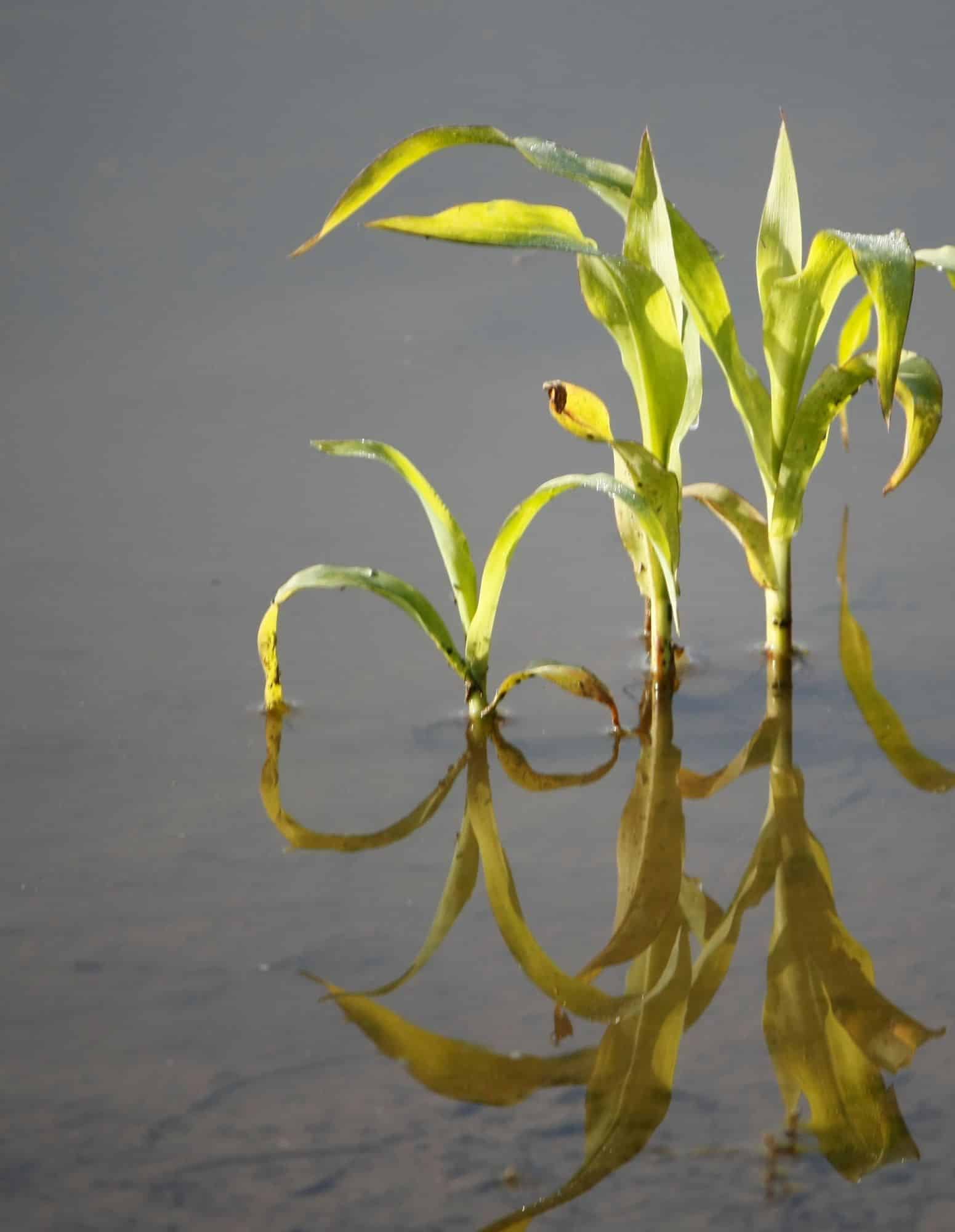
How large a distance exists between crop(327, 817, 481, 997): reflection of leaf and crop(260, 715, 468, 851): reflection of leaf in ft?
0.13

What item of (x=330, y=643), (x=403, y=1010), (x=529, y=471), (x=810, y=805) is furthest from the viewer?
(x=529, y=471)

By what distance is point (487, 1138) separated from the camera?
84cm

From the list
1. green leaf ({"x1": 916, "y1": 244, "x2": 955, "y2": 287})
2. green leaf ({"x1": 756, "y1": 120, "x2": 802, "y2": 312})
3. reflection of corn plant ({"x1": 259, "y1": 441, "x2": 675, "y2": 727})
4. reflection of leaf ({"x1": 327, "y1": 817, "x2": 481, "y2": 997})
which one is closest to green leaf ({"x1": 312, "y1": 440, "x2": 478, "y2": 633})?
reflection of corn plant ({"x1": 259, "y1": 441, "x2": 675, "y2": 727})

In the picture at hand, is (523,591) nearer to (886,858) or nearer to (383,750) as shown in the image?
(383,750)

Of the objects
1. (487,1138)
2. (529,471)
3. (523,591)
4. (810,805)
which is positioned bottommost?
(487,1138)

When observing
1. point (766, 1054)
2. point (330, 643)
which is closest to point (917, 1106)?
point (766, 1054)

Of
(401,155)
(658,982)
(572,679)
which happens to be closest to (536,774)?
(572,679)

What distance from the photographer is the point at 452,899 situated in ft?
3.65

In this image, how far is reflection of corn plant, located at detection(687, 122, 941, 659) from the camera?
129 cm

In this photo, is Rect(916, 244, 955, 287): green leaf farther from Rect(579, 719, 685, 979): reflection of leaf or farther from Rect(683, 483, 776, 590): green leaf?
Answer: Rect(579, 719, 685, 979): reflection of leaf

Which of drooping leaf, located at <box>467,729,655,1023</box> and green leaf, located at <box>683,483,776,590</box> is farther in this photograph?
green leaf, located at <box>683,483,776,590</box>

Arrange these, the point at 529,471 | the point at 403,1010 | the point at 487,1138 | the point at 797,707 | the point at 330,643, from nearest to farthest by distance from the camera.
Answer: the point at 487,1138 → the point at 403,1010 → the point at 797,707 → the point at 330,643 → the point at 529,471

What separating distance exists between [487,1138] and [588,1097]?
0.07m

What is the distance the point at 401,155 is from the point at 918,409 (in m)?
0.51
